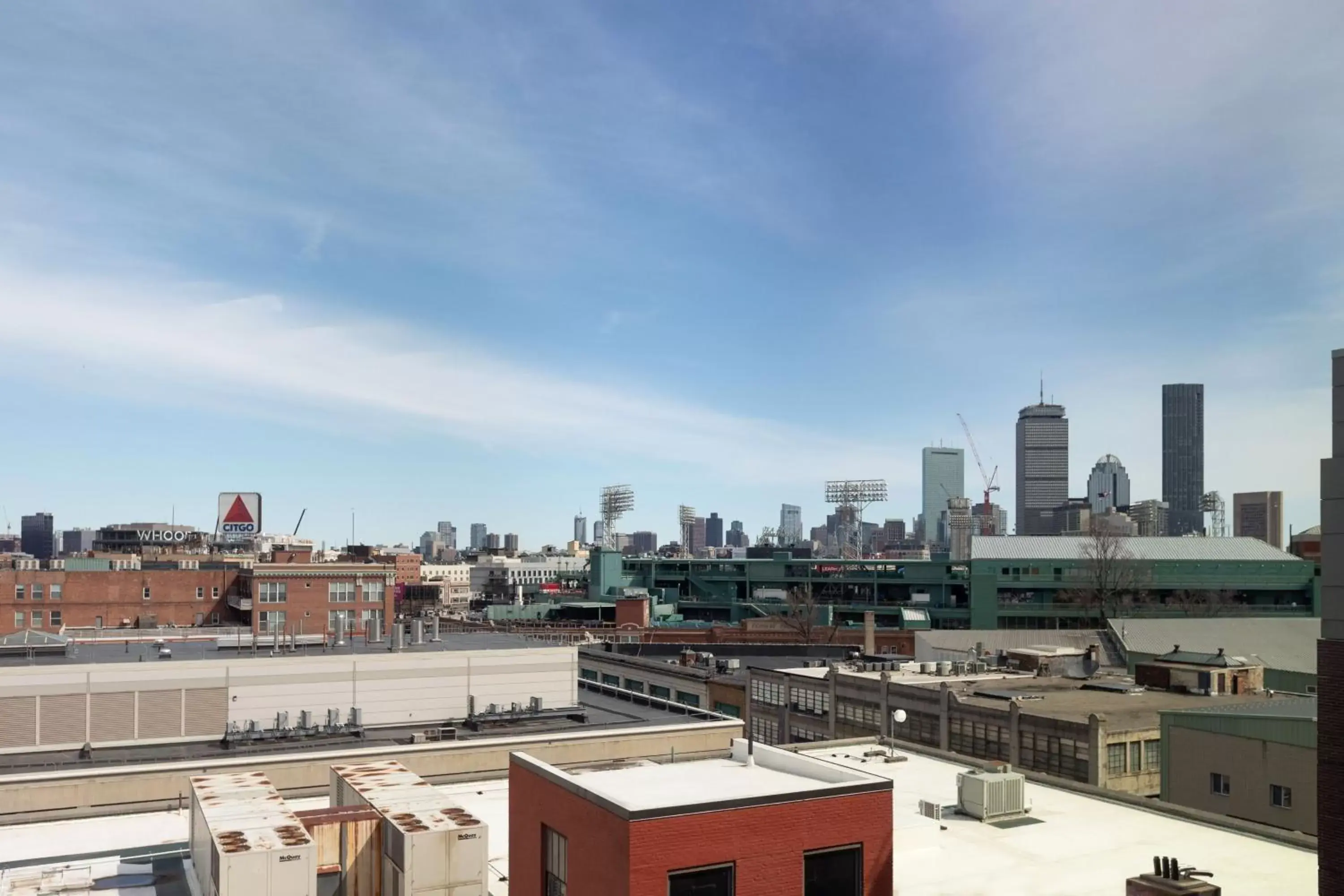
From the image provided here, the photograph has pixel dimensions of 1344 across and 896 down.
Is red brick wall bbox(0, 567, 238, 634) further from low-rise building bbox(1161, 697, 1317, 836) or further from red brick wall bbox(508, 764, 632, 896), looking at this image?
red brick wall bbox(508, 764, 632, 896)

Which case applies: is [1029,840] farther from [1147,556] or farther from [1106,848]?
[1147,556]

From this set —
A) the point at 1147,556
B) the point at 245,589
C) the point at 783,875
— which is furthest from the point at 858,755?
the point at 1147,556

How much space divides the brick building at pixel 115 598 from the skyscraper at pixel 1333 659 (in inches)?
4316

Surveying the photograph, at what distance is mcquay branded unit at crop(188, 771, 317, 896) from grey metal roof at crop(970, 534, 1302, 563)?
122804mm

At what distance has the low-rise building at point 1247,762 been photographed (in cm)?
4122

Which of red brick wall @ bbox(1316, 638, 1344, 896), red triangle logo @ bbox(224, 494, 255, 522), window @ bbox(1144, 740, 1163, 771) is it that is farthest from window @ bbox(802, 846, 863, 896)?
red triangle logo @ bbox(224, 494, 255, 522)

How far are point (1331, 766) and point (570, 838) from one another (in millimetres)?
14108

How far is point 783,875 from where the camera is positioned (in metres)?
20.7

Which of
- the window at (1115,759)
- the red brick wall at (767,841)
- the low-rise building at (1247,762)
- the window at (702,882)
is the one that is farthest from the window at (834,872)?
the window at (1115,759)

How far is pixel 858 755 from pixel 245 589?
84973 mm

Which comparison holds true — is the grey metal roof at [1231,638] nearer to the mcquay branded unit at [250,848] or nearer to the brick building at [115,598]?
the mcquay branded unit at [250,848]

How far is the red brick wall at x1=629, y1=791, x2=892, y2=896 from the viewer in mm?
19359

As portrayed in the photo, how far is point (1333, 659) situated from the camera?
17.3 meters

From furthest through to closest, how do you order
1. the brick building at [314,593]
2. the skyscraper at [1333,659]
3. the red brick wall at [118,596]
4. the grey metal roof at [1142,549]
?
the grey metal roof at [1142,549] < the red brick wall at [118,596] < the brick building at [314,593] < the skyscraper at [1333,659]
